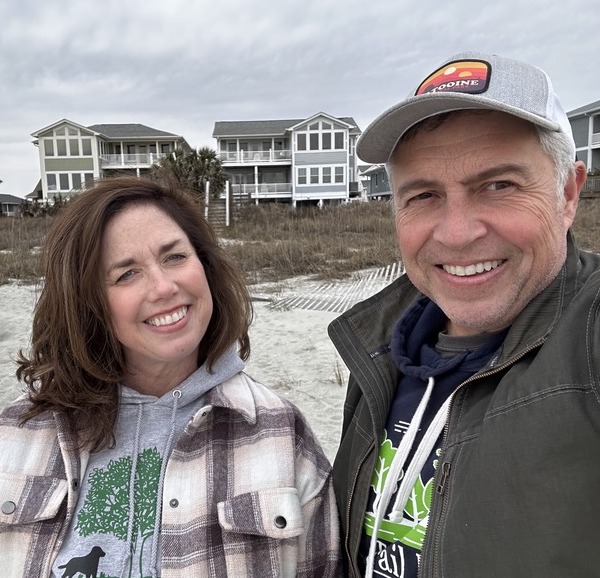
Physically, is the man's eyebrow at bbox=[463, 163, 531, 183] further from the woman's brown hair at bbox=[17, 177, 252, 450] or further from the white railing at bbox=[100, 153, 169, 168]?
the white railing at bbox=[100, 153, 169, 168]

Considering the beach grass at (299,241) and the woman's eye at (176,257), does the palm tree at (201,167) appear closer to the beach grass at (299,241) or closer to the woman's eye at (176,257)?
the beach grass at (299,241)

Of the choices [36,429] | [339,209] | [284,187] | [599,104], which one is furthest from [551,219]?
[599,104]

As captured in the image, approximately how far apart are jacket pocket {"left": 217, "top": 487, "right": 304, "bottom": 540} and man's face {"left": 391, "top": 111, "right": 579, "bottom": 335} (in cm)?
81

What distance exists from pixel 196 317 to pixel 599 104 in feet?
161

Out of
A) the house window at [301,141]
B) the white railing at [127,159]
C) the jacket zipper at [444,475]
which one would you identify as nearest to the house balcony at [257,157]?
the house window at [301,141]

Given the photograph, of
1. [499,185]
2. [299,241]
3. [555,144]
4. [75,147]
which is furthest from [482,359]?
[75,147]

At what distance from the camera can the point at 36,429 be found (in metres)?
1.79

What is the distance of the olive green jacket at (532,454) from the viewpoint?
39.7 inches

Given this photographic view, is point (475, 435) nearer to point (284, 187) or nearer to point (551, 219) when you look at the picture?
point (551, 219)

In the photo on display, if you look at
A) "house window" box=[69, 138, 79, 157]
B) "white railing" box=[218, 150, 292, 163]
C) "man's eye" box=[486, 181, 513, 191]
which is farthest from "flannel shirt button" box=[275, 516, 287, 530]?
"house window" box=[69, 138, 79, 157]

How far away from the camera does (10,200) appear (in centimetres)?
5900

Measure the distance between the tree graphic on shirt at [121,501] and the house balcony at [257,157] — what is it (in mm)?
42006

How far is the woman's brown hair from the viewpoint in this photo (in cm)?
178

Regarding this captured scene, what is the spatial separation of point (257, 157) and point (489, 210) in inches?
1682
